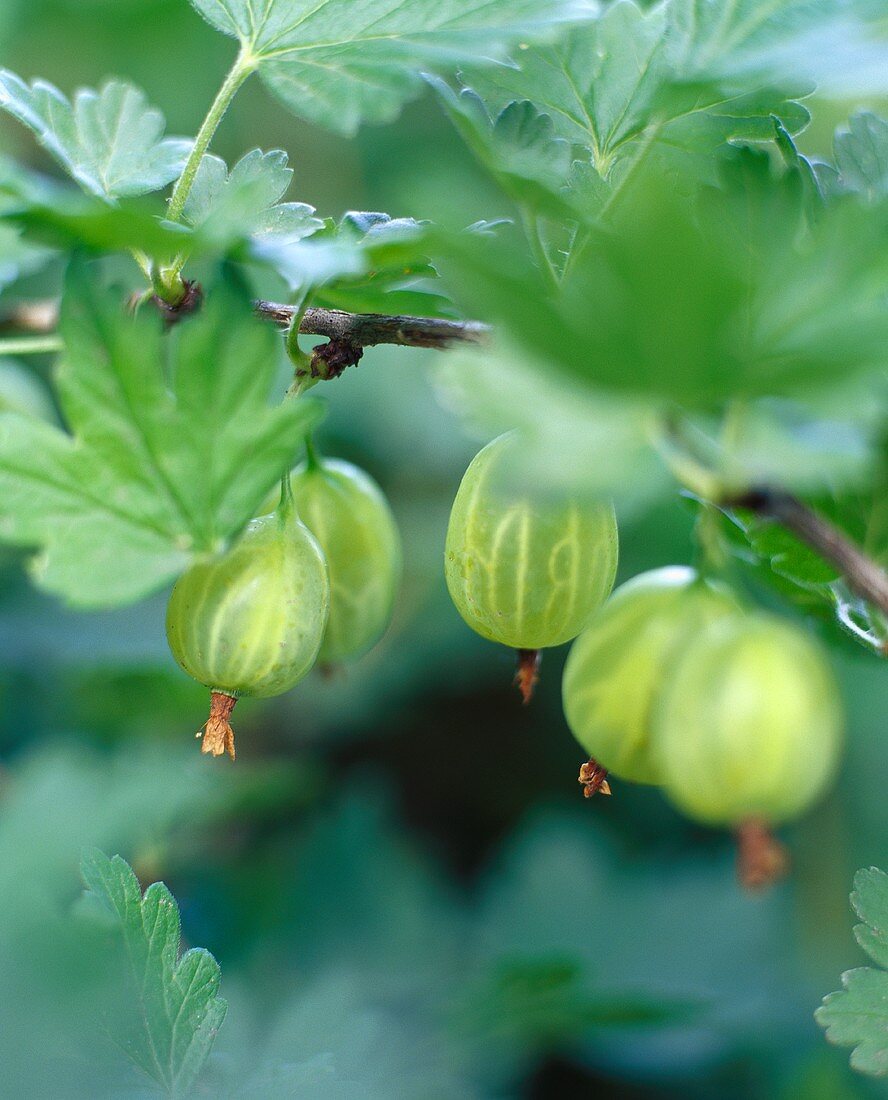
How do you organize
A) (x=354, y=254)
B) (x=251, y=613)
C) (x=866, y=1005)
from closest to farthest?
(x=354, y=254) < (x=251, y=613) < (x=866, y=1005)

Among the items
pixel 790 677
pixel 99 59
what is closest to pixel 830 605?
pixel 790 677

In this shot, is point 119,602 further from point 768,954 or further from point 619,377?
point 768,954

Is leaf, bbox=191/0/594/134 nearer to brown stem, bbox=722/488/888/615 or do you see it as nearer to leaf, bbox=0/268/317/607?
leaf, bbox=0/268/317/607

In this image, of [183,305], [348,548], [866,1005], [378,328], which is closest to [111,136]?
[183,305]

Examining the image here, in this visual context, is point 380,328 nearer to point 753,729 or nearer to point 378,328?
point 378,328

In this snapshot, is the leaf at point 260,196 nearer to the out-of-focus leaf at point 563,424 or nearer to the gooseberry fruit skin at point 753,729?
the out-of-focus leaf at point 563,424

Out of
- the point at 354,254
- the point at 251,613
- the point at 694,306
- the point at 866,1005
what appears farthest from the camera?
the point at 866,1005

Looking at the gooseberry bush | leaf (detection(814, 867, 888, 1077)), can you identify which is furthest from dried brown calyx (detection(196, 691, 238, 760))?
leaf (detection(814, 867, 888, 1077))
